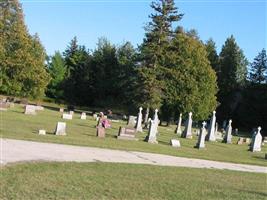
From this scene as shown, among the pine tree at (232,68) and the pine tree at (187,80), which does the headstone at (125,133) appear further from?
the pine tree at (232,68)

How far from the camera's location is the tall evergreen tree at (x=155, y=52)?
68.1 meters

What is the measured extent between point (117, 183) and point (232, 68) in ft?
302

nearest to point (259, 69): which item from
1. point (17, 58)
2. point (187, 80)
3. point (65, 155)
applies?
point (187, 80)

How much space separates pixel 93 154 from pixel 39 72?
194 ft

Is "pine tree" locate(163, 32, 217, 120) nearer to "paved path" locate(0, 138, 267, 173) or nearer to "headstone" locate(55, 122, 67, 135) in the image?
"headstone" locate(55, 122, 67, 135)

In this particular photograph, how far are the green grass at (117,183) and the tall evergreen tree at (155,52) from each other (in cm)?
5190

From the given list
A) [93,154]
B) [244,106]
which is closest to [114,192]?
[93,154]

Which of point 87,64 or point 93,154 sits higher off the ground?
point 87,64

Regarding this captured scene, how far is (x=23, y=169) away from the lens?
12.7m

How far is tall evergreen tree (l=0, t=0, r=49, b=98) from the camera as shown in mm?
73875

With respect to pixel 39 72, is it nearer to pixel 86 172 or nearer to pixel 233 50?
pixel 233 50

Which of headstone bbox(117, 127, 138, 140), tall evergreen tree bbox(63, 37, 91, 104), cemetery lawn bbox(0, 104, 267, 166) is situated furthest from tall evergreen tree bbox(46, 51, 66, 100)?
headstone bbox(117, 127, 138, 140)

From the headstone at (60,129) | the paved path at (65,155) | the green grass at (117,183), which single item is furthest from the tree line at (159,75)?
the green grass at (117,183)

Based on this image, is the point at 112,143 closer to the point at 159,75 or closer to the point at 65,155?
the point at 65,155
